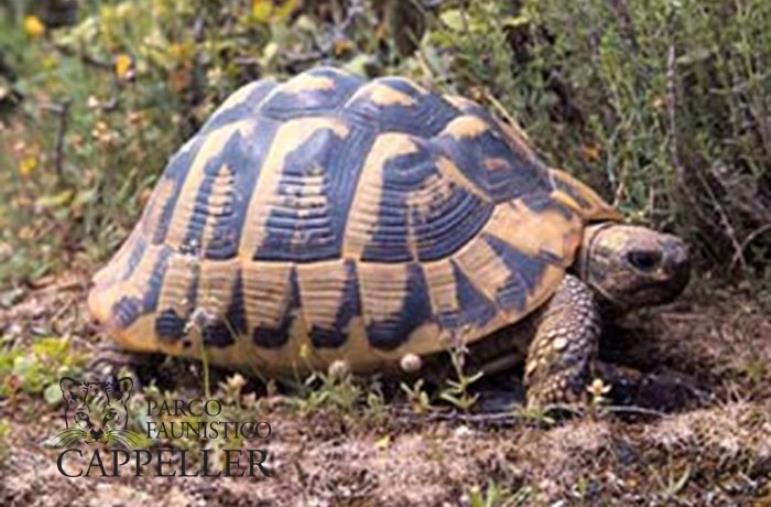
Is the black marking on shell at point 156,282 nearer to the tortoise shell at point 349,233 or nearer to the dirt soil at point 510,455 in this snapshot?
the tortoise shell at point 349,233

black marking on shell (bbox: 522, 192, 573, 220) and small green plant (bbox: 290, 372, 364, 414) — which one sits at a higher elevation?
black marking on shell (bbox: 522, 192, 573, 220)

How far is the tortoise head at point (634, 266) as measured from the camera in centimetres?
335

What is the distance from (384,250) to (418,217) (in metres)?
0.10

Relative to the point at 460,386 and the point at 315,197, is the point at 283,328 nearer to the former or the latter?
the point at 315,197

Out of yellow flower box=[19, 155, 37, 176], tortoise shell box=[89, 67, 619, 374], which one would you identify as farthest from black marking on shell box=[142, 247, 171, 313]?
yellow flower box=[19, 155, 37, 176]

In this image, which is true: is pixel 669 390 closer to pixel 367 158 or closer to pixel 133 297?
pixel 367 158

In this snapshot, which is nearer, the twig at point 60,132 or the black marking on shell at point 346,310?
the black marking on shell at point 346,310

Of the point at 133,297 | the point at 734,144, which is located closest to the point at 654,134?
the point at 734,144

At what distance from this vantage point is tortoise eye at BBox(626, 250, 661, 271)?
11.0 feet

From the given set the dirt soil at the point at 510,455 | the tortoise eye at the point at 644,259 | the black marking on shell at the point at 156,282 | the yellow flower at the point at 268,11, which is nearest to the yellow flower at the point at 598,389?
the dirt soil at the point at 510,455

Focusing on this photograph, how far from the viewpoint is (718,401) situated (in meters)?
3.26

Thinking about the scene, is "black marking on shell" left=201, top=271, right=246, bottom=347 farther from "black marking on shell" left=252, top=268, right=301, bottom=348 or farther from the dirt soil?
the dirt soil

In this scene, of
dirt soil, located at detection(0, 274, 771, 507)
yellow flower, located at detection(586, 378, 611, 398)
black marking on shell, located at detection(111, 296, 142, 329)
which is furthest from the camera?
black marking on shell, located at detection(111, 296, 142, 329)

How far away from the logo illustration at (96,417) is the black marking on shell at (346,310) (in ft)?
1.44
